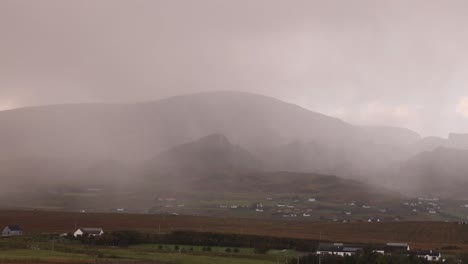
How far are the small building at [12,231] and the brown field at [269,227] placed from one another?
2.34m

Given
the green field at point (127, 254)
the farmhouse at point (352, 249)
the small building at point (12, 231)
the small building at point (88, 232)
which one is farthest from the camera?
the small building at point (12, 231)

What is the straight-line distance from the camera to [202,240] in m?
101

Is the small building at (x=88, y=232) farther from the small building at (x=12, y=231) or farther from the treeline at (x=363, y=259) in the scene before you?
the treeline at (x=363, y=259)

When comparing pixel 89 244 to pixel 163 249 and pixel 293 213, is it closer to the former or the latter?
pixel 163 249

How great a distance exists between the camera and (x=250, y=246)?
10019 centimetres

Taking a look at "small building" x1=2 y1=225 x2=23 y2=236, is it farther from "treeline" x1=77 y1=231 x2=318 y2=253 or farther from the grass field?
the grass field

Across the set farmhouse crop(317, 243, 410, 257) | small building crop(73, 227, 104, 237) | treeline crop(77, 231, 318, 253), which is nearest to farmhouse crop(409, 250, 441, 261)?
farmhouse crop(317, 243, 410, 257)

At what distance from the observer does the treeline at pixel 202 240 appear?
95688 millimetres

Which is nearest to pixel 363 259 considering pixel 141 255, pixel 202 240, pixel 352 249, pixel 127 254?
pixel 352 249

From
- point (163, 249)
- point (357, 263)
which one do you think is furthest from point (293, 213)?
point (357, 263)

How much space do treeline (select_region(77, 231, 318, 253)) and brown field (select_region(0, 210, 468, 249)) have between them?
12.6 m

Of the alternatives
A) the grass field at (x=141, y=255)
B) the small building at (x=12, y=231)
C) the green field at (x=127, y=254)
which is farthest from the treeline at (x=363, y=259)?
the small building at (x=12, y=231)

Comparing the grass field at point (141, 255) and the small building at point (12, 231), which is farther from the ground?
the small building at point (12, 231)

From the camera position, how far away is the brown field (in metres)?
120
